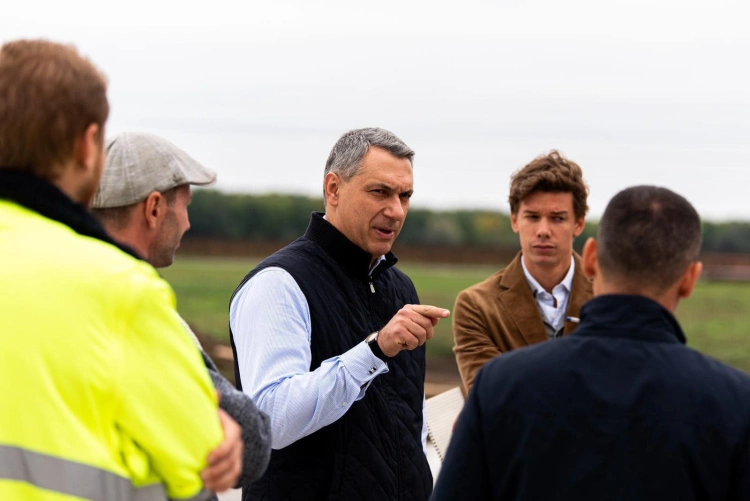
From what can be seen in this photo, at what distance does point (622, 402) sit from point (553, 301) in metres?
2.05

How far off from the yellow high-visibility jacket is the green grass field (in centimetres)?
2052

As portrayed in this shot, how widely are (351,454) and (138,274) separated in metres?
1.51

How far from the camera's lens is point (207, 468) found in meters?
1.85

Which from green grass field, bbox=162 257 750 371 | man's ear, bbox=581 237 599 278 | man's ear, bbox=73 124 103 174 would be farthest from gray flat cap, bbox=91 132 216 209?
green grass field, bbox=162 257 750 371

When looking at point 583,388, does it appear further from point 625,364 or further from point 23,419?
point 23,419

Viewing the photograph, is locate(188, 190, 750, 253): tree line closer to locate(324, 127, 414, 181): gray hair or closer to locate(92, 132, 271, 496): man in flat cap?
locate(324, 127, 414, 181): gray hair

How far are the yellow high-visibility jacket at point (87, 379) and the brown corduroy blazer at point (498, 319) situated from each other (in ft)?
7.07

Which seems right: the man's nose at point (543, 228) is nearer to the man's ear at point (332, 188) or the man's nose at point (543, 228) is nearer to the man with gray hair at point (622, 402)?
the man's ear at point (332, 188)

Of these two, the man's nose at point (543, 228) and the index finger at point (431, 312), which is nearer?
the index finger at point (431, 312)

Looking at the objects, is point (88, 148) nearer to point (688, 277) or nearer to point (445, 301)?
point (688, 277)

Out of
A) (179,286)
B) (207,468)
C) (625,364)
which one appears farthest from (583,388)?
(179,286)

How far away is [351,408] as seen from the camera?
10.5ft

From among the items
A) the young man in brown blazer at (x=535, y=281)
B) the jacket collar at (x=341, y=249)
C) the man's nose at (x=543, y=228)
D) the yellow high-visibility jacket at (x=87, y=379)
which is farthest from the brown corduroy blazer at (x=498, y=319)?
the yellow high-visibility jacket at (x=87, y=379)

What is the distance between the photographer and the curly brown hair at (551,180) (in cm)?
411
